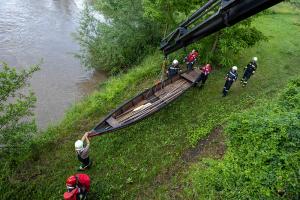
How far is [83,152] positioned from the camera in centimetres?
963

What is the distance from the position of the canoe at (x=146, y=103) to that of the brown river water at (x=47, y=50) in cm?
496

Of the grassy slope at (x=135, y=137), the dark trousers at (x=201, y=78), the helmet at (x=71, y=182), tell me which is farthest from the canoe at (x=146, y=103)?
the helmet at (x=71, y=182)

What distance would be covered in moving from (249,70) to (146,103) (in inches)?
233

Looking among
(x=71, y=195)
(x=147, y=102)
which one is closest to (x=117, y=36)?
(x=147, y=102)

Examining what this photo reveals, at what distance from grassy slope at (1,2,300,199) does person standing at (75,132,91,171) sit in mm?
309

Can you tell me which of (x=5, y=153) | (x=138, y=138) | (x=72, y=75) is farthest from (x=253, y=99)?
(x=72, y=75)

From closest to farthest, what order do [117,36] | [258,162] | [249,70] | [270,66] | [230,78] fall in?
[258,162]
[230,78]
[249,70]
[270,66]
[117,36]

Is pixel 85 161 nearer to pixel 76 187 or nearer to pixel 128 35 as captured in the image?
pixel 76 187

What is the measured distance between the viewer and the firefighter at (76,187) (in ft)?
26.2

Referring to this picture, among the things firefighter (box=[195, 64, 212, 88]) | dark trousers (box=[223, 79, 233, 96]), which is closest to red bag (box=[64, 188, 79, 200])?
firefighter (box=[195, 64, 212, 88])

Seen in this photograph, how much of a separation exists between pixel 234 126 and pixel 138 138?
4.03 m

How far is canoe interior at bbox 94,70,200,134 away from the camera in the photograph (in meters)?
11.3

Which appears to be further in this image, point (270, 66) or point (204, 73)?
point (270, 66)

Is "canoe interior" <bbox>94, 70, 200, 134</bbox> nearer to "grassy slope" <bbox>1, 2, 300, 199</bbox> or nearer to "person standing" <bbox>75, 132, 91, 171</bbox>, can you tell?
"grassy slope" <bbox>1, 2, 300, 199</bbox>
